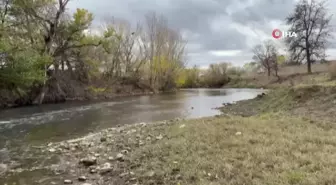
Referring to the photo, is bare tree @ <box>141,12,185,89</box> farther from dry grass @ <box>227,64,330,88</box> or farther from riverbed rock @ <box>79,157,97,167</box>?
riverbed rock @ <box>79,157,97,167</box>

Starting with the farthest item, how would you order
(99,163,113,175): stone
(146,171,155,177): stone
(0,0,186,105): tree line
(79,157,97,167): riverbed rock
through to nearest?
(0,0,186,105): tree line
(79,157,97,167): riverbed rock
(99,163,113,175): stone
(146,171,155,177): stone

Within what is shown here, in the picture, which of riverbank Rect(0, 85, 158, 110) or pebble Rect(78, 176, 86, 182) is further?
riverbank Rect(0, 85, 158, 110)

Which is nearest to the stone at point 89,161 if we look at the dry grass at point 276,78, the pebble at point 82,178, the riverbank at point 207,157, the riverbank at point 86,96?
the riverbank at point 207,157

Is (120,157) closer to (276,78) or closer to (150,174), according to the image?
(150,174)

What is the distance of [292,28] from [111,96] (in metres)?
26.0

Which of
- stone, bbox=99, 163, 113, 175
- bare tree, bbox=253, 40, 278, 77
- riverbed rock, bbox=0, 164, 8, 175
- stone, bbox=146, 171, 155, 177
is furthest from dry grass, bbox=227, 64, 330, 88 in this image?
riverbed rock, bbox=0, 164, 8, 175

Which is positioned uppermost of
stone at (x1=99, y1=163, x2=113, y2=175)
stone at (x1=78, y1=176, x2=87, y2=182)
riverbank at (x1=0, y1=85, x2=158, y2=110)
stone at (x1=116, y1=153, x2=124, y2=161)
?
riverbank at (x1=0, y1=85, x2=158, y2=110)

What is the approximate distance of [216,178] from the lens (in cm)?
453

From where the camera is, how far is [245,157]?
5242 millimetres

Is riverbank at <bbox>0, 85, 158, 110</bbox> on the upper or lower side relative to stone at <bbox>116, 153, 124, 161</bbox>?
upper

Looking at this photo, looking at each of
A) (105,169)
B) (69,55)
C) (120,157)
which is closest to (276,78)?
(69,55)

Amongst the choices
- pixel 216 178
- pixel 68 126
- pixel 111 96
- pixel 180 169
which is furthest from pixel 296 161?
pixel 111 96

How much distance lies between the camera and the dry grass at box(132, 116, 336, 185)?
4268 mm

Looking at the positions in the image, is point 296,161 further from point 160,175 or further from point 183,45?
point 183,45
